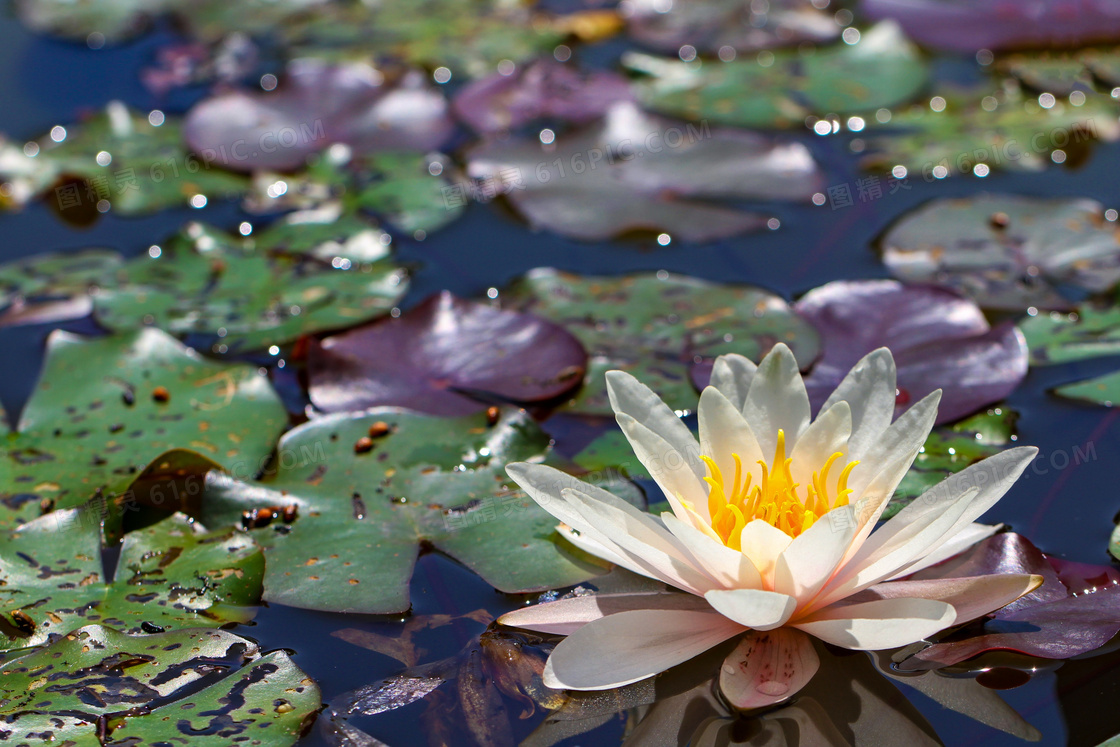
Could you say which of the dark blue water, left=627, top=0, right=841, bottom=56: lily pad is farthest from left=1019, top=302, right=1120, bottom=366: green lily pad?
left=627, top=0, right=841, bottom=56: lily pad

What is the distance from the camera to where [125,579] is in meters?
2.11

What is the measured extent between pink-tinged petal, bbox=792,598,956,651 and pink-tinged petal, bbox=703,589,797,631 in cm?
9

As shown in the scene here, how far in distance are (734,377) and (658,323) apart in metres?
0.85

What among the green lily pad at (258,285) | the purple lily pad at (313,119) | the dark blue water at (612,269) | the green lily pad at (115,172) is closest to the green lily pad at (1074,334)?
the dark blue water at (612,269)

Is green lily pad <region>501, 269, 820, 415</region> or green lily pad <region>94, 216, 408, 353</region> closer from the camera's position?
green lily pad <region>501, 269, 820, 415</region>

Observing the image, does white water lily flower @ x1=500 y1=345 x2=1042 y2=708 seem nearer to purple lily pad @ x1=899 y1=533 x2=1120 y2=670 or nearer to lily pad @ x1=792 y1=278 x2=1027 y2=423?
purple lily pad @ x1=899 y1=533 x2=1120 y2=670

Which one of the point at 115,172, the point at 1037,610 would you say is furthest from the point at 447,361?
the point at 115,172

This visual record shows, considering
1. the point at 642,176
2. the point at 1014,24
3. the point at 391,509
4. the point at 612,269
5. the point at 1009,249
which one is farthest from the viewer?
the point at 1014,24

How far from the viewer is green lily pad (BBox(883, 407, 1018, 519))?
2.20 m

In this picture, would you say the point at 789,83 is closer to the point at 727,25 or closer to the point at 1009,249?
the point at 727,25

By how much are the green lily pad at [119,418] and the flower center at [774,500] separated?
1261 millimetres

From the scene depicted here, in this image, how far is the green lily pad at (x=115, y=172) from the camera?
371 cm

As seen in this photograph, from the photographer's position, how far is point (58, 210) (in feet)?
12.1

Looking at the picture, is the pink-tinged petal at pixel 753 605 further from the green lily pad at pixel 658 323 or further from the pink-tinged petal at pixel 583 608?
the green lily pad at pixel 658 323
